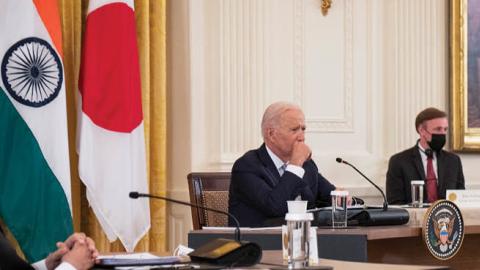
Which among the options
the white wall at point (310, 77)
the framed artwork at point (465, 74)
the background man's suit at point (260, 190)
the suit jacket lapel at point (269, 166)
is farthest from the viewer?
the framed artwork at point (465, 74)

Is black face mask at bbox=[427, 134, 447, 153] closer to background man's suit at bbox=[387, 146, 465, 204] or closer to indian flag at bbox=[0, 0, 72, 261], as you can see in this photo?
background man's suit at bbox=[387, 146, 465, 204]

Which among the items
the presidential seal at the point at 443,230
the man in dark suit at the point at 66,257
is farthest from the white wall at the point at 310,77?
the man in dark suit at the point at 66,257

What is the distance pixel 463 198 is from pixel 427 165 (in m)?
1.75

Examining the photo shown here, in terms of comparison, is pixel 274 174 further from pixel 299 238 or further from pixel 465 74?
pixel 465 74

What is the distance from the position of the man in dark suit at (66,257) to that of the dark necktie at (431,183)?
12.2 feet

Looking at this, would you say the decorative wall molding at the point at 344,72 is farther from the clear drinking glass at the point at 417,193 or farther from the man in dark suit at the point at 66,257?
the man in dark suit at the point at 66,257

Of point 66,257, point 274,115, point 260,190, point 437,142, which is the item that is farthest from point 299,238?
point 437,142

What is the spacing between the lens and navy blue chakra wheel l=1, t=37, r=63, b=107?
5.14 m

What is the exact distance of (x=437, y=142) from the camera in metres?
6.68

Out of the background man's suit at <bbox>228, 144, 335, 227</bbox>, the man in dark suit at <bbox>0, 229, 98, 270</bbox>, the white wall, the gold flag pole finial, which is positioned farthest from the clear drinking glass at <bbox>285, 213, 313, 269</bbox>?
the gold flag pole finial

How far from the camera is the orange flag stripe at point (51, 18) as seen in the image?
529 centimetres

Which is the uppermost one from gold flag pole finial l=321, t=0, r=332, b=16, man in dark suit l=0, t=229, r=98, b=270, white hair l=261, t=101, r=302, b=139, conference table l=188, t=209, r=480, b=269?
gold flag pole finial l=321, t=0, r=332, b=16

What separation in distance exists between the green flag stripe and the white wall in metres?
1.19

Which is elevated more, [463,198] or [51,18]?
[51,18]
